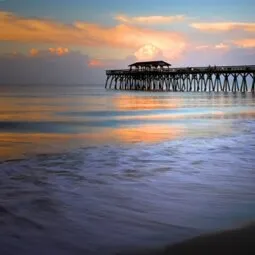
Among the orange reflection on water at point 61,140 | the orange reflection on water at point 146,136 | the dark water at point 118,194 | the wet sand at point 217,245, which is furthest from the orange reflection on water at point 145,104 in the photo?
the wet sand at point 217,245

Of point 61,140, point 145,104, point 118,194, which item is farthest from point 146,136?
point 145,104

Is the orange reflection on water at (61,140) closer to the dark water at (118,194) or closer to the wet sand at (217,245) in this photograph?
the dark water at (118,194)

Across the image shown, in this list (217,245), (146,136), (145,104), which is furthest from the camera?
(145,104)

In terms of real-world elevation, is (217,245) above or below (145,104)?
above

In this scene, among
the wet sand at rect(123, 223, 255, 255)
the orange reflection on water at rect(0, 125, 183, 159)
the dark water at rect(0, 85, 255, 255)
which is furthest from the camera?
the orange reflection on water at rect(0, 125, 183, 159)

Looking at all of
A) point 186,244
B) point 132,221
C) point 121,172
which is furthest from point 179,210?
point 121,172

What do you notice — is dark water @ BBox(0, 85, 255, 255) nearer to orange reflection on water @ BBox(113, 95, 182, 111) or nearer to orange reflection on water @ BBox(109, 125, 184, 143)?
orange reflection on water @ BBox(109, 125, 184, 143)

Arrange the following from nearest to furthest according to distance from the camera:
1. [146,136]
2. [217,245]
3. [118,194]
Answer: [217,245]
[118,194]
[146,136]

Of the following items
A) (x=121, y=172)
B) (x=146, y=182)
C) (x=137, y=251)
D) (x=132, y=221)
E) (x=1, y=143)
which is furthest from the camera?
(x=1, y=143)

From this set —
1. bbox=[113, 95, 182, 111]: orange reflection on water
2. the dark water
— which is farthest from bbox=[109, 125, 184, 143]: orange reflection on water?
bbox=[113, 95, 182, 111]: orange reflection on water

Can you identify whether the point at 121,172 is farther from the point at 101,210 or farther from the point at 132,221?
the point at 132,221

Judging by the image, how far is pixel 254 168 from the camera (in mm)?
7871

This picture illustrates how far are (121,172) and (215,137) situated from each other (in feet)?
20.7

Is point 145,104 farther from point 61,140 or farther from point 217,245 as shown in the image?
point 217,245
